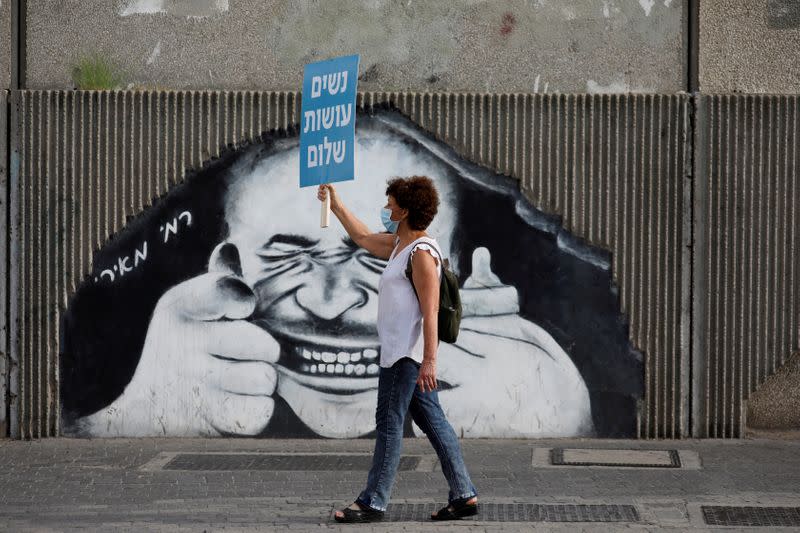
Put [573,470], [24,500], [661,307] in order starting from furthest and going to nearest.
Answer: [661,307] < [573,470] < [24,500]

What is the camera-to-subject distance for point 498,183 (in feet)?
33.6

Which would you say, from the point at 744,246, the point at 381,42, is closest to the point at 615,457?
the point at 744,246

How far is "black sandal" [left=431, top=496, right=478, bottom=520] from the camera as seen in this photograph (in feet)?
23.8

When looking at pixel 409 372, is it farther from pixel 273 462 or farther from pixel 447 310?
pixel 273 462

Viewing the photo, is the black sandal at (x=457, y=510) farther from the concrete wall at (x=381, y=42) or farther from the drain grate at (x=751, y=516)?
the concrete wall at (x=381, y=42)

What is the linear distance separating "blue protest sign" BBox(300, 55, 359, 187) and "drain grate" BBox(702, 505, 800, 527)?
280 cm

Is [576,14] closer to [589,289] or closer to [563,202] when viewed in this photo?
[563,202]

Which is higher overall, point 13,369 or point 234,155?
point 234,155

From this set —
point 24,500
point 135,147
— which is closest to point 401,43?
point 135,147

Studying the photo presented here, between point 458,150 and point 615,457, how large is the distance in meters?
2.63

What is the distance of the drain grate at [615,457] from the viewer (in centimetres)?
921

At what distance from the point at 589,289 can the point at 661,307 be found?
0.57 m

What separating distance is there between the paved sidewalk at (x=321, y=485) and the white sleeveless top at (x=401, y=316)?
940mm

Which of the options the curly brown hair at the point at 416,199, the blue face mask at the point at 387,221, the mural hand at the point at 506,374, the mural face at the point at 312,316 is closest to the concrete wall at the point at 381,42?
the mural face at the point at 312,316
